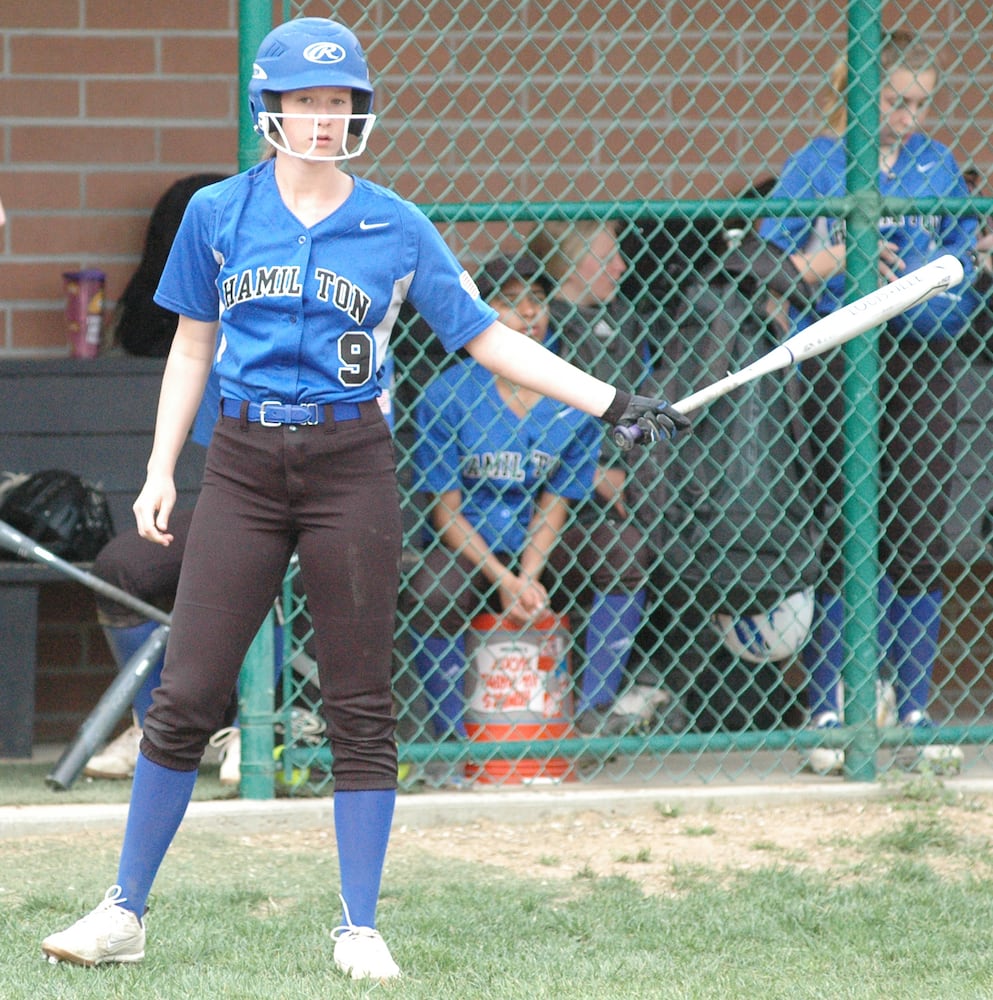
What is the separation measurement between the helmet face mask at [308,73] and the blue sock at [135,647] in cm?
206

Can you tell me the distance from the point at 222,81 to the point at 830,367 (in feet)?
7.61

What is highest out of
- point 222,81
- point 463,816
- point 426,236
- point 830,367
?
point 222,81

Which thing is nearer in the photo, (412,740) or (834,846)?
(834,846)

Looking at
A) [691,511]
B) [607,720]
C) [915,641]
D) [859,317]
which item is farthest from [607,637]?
[859,317]

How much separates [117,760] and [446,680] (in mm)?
952

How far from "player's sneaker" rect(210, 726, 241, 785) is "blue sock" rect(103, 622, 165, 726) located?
229mm

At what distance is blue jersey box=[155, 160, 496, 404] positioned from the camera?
276cm

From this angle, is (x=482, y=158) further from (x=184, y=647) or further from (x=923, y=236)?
(x=184, y=647)

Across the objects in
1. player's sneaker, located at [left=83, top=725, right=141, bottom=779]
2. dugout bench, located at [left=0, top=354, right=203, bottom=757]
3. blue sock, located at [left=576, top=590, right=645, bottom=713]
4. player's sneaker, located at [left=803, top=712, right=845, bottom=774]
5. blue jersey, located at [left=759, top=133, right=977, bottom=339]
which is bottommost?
player's sneaker, located at [left=83, top=725, right=141, bottom=779]

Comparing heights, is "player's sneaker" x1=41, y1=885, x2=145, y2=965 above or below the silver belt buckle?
below

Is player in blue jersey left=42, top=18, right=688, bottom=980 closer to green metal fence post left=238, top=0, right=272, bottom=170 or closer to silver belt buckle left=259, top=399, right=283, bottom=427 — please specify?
silver belt buckle left=259, top=399, right=283, bottom=427

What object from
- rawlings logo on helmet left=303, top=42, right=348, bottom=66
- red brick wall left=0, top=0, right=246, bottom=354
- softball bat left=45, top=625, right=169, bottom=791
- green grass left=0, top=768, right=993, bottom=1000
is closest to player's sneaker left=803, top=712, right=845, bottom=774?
green grass left=0, top=768, right=993, bottom=1000

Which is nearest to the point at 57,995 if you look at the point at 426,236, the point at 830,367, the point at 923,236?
the point at 426,236

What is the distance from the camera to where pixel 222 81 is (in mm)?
5445
